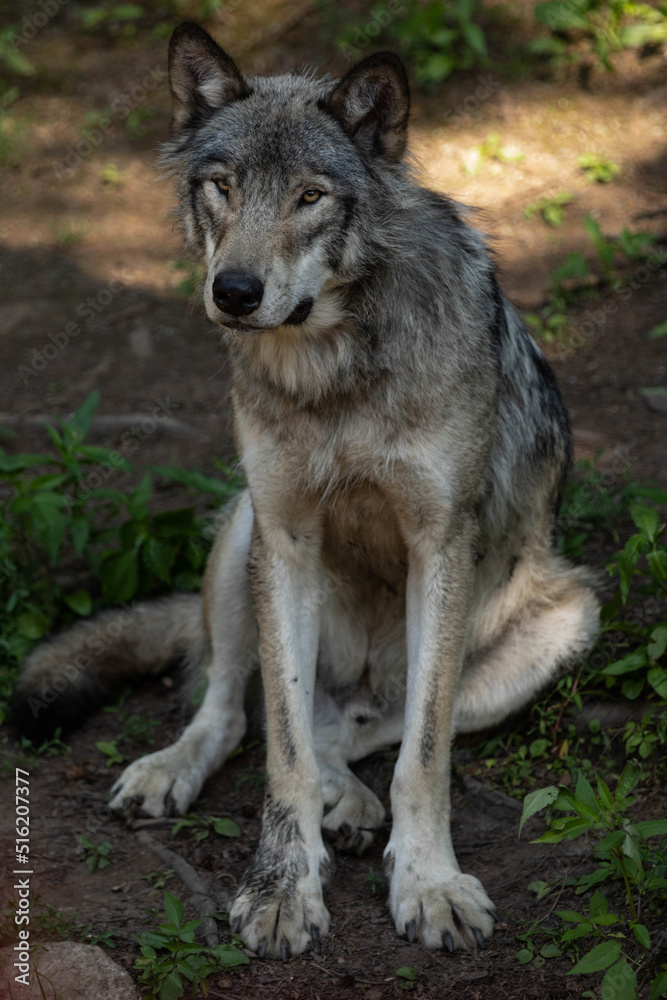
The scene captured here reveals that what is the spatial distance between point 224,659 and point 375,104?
2327mm

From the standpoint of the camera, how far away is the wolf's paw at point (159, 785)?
12.5ft

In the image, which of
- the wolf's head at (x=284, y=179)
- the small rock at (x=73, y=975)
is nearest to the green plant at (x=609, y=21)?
the wolf's head at (x=284, y=179)

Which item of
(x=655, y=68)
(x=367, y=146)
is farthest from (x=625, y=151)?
(x=367, y=146)

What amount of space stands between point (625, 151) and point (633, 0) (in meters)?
1.42

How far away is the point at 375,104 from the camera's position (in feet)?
10.5

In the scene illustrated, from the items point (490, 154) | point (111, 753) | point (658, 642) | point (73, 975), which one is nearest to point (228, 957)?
point (73, 975)

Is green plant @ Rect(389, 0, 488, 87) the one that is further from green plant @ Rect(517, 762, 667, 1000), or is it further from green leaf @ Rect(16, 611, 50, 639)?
green plant @ Rect(517, 762, 667, 1000)

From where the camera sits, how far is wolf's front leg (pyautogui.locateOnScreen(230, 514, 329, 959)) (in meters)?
3.14

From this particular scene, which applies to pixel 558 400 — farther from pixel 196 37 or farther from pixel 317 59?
pixel 317 59

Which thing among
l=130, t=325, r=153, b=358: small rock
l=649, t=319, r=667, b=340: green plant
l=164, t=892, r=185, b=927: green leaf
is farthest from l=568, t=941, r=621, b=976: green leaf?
l=130, t=325, r=153, b=358: small rock

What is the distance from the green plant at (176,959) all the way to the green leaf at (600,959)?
101 cm

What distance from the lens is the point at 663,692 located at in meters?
3.63

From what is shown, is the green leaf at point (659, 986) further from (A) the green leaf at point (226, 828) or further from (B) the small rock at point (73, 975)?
(A) the green leaf at point (226, 828)

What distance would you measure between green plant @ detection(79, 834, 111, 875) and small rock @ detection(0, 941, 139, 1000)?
675mm
